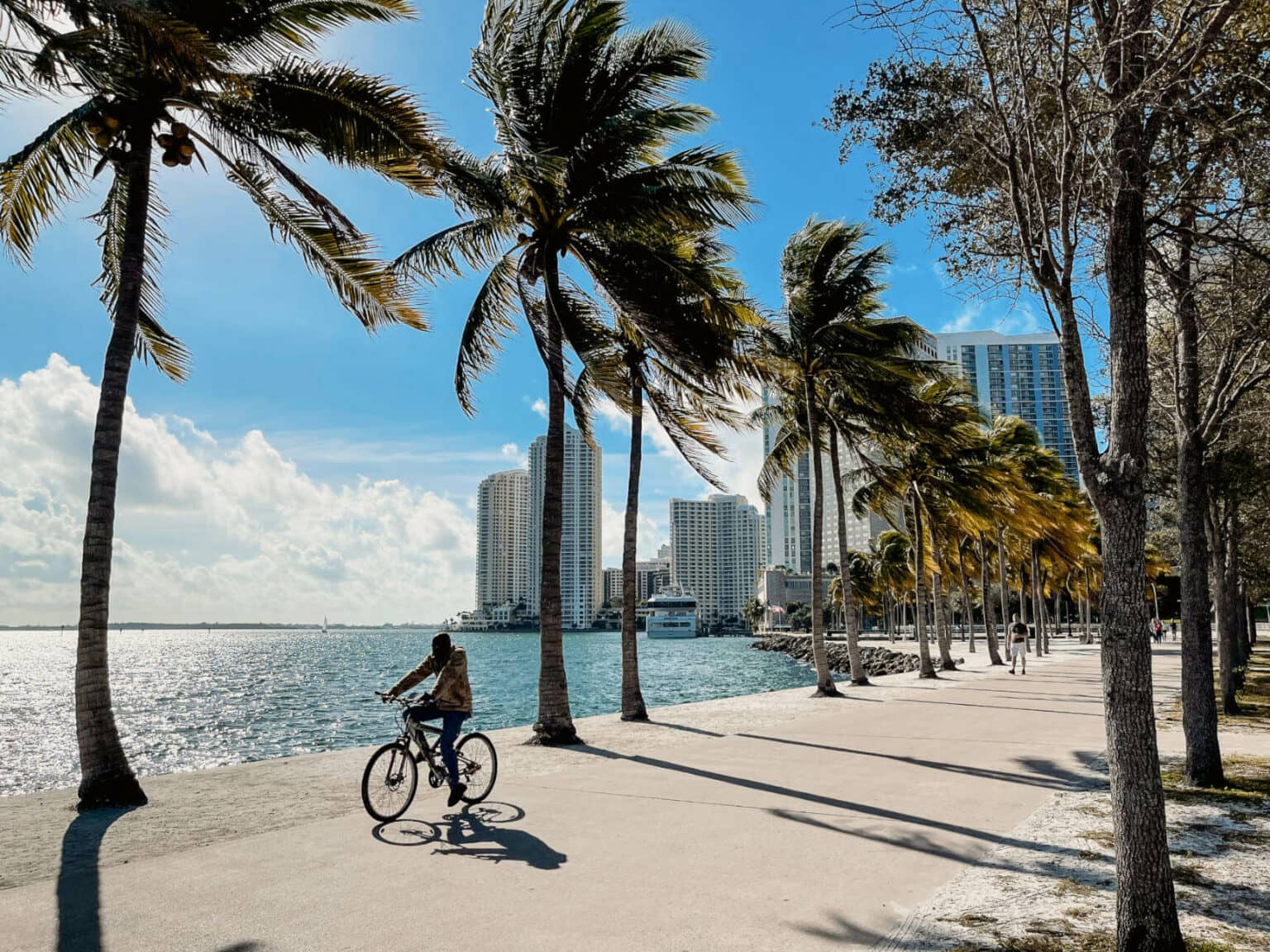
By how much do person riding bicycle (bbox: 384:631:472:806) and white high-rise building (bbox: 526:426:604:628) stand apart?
40.2m

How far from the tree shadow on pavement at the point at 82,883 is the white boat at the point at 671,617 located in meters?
147

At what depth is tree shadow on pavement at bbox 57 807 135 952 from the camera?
4.80 m

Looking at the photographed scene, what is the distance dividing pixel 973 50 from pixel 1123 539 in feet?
13.7

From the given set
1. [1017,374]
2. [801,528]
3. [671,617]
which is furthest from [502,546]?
[1017,374]

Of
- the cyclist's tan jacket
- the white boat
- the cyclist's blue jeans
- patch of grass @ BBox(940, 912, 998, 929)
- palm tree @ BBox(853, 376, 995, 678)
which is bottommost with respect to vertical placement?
the white boat

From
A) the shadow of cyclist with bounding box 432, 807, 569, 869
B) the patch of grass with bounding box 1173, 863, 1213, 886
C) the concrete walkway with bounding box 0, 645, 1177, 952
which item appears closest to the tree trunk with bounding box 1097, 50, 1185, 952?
the concrete walkway with bounding box 0, 645, 1177, 952

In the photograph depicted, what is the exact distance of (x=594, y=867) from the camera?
6105mm

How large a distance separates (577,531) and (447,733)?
12529 cm

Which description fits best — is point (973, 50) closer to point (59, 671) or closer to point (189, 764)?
point (189, 764)

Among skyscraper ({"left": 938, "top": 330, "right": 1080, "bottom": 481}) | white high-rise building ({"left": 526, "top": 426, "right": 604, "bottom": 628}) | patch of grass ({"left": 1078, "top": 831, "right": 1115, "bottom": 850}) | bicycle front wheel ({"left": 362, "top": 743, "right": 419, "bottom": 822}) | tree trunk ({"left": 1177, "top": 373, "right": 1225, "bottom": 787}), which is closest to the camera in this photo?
patch of grass ({"left": 1078, "top": 831, "right": 1115, "bottom": 850})

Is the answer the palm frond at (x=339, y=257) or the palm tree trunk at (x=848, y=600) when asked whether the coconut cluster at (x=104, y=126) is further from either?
the palm tree trunk at (x=848, y=600)

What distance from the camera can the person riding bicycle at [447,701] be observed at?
780 cm

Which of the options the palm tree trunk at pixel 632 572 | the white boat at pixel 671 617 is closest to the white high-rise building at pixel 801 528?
the white boat at pixel 671 617

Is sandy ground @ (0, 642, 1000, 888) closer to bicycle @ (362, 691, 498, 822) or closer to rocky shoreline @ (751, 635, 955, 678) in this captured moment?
bicycle @ (362, 691, 498, 822)
